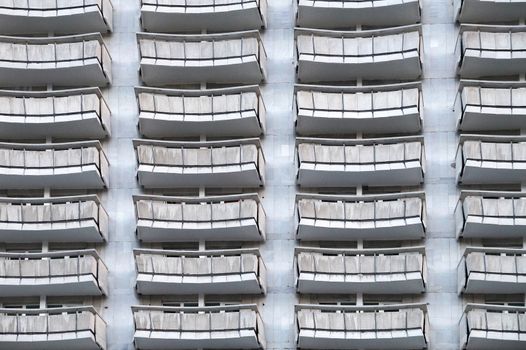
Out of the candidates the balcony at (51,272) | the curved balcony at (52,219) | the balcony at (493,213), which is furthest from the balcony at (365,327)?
the curved balcony at (52,219)

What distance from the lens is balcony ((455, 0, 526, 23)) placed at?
7425cm

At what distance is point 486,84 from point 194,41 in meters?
12.2

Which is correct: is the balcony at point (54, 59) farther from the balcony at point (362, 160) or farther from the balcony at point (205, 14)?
the balcony at point (362, 160)

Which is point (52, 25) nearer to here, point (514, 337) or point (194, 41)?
point (194, 41)

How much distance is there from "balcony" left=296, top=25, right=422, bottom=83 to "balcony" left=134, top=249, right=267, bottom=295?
867 cm

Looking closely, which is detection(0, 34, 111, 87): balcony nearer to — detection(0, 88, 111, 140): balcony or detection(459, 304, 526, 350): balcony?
detection(0, 88, 111, 140): balcony

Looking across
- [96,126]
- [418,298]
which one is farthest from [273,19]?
[418,298]

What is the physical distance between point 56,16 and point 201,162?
9.48 metres

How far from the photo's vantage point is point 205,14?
7531 centimetres

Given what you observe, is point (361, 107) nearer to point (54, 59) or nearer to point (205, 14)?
point (205, 14)

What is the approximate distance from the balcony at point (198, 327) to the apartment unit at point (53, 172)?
2.03 m

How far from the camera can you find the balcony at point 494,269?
69.3 m

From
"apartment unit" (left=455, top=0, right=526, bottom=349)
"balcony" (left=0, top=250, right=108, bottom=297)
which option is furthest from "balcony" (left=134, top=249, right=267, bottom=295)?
"apartment unit" (left=455, top=0, right=526, bottom=349)

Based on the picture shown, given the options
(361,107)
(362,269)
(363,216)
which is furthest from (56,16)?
(362,269)
